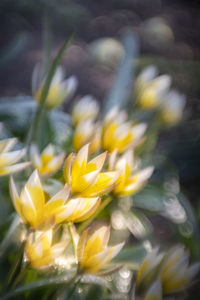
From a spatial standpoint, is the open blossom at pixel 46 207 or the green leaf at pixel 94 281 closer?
the open blossom at pixel 46 207

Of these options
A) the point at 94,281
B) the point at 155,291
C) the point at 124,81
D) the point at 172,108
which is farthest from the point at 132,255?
the point at 124,81

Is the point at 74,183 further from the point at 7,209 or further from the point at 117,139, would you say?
the point at 7,209

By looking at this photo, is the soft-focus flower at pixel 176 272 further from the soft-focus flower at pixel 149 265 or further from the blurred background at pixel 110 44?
the blurred background at pixel 110 44

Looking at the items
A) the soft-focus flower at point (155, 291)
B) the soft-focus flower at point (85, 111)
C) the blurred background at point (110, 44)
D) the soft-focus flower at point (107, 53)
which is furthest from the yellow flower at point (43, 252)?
the soft-focus flower at point (107, 53)

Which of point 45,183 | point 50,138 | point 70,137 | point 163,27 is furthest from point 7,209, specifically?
point 163,27

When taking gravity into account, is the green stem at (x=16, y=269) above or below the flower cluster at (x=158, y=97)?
above

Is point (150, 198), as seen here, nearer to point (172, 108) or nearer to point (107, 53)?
point (172, 108)
